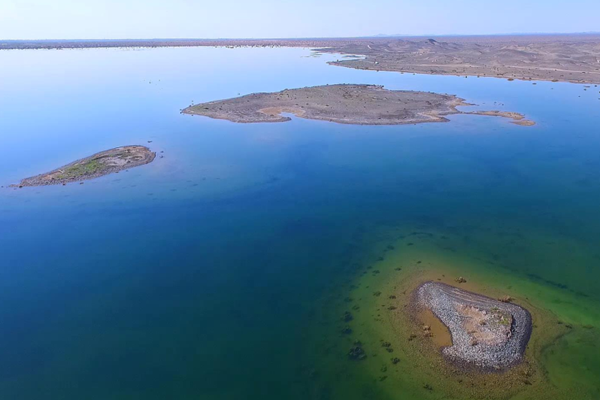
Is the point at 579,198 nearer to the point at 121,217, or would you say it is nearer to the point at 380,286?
the point at 380,286

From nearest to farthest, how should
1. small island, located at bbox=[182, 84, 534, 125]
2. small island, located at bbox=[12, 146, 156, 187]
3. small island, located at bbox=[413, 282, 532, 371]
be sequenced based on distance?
small island, located at bbox=[413, 282, 532, 371] < small island, located at bbox=[12, 146, 156, 187] < small island, located at bbox=[182, 84, 534, 125]

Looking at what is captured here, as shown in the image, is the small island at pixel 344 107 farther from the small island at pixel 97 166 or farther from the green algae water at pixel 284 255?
the small island at pixel 97 166

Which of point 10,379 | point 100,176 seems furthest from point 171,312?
point 100,176

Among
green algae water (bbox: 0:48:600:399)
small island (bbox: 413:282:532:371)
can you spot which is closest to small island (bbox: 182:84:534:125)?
green algae water (bbox: 0:48:600:399)

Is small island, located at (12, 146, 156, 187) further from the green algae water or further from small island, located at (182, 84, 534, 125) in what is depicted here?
small island, located at (182, 84, 534, 125)

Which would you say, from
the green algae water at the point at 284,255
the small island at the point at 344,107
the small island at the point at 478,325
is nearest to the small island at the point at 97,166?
the green algae water at the point at 284,255

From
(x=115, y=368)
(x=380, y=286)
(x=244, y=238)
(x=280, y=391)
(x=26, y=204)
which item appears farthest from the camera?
(x=26, y=204)
